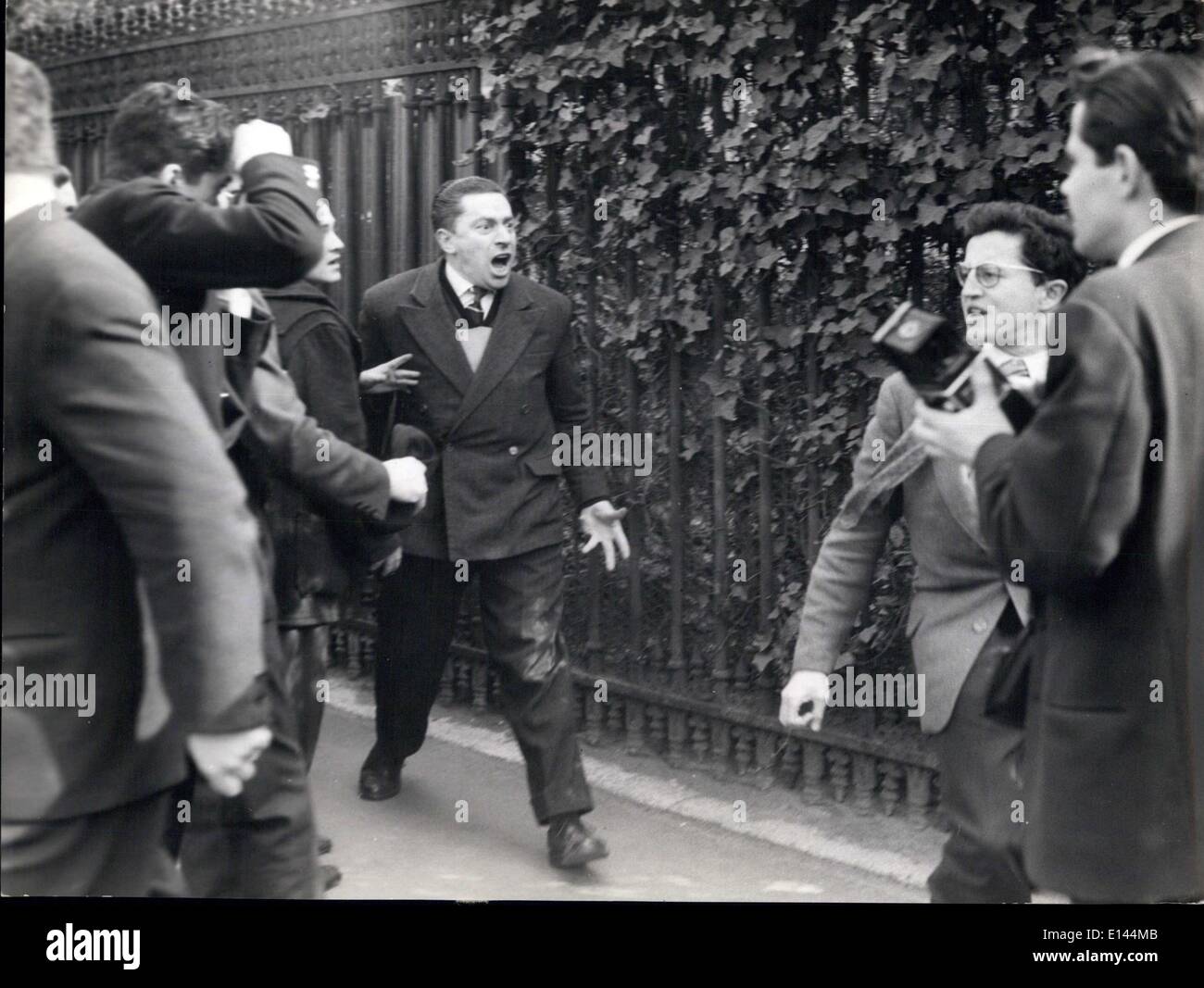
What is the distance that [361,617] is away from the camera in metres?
6.94

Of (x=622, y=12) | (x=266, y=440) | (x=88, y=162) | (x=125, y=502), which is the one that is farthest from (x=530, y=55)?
(x=125, y=502)

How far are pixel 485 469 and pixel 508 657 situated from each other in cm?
62

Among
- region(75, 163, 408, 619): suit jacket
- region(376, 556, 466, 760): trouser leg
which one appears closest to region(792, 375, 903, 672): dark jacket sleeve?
region(75, 163, 408, 619): suit jacket

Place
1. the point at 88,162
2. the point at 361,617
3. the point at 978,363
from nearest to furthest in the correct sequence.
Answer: the point at 978,363 < the point at 361,617 < the point at 88,162

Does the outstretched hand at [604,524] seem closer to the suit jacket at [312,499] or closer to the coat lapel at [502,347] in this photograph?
the coat lapel at [502,347]

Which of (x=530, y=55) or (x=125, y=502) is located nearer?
(x=125, y=502)

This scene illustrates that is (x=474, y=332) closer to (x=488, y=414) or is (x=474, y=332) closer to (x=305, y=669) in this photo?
(x=488, y=414)

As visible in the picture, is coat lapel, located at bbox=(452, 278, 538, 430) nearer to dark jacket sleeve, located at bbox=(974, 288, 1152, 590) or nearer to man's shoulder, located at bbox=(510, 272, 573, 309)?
man's shoulder, located at bbox=(510, 272, 573, 309)

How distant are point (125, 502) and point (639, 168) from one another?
3.27 m

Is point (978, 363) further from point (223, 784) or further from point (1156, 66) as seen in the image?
point (223, 784)

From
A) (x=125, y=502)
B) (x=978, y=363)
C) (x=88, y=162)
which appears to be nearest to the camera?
(x=125, y=502)

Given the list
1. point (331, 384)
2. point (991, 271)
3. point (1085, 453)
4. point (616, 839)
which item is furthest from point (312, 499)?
point (1085, 453)

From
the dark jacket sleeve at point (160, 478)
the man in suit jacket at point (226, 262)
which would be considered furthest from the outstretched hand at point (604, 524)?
the dark jacket sleeve at point (160, 478)

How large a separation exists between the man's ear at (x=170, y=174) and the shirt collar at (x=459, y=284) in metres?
1.69
